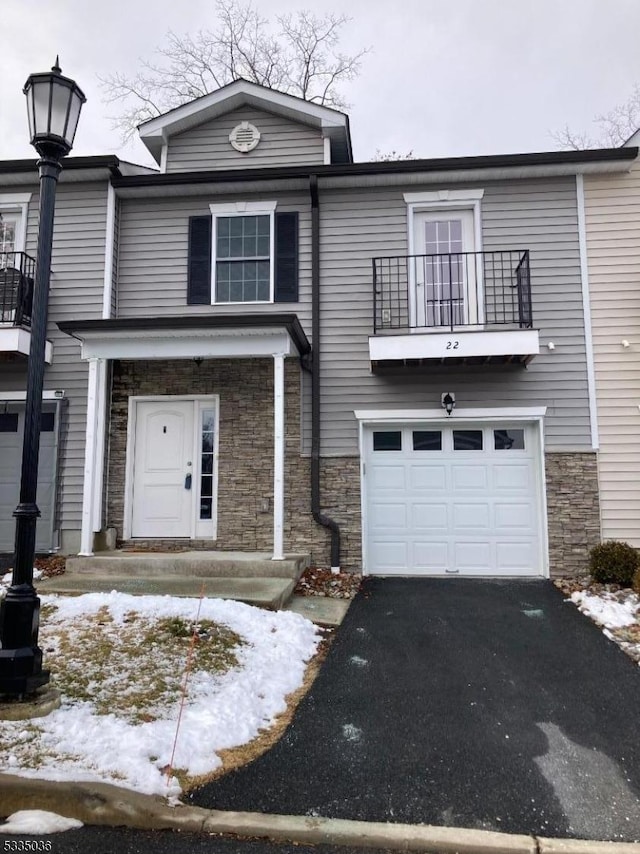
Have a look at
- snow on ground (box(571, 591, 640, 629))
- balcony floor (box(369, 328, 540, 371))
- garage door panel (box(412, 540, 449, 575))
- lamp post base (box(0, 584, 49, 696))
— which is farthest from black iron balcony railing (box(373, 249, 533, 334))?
lamp post base (box(0, 584, 49, 696))

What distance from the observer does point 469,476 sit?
770 cm

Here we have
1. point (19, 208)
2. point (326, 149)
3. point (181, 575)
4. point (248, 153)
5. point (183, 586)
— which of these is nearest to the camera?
point (183, 586)

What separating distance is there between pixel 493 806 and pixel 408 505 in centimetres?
511

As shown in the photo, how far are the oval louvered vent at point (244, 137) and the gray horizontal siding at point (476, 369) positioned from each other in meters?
1.68

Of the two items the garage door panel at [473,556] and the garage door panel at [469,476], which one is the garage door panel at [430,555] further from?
the garage door panel at [469,476]

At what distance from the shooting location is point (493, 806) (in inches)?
106

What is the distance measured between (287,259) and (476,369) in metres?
3.26

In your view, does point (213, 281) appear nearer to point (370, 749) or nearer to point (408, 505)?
point (408, 505)

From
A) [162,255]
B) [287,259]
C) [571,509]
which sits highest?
[162,255]

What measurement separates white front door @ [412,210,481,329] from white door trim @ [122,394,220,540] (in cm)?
338

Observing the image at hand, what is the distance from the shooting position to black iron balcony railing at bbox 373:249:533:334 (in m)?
7.73

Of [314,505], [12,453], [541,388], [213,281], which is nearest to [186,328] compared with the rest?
[213,281]

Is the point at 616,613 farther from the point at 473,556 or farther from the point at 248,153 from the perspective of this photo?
the point at 248,153

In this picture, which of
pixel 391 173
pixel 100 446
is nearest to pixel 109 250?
pixel 100 446
